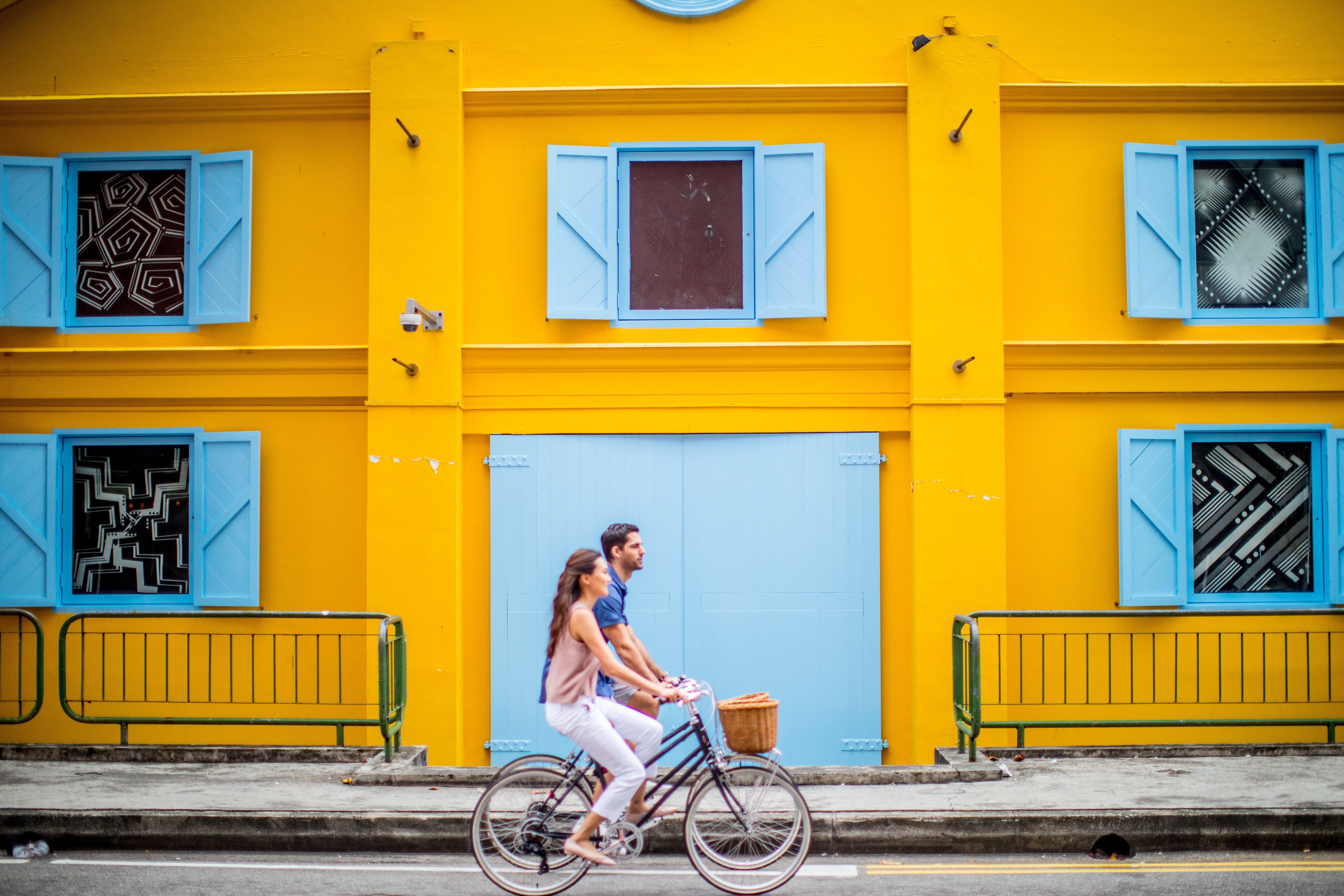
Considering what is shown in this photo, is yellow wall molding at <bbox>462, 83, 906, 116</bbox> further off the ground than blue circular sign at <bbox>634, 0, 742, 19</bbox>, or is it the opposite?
blue circular sign at <bbox>634, 0, 742, 19</bbox>

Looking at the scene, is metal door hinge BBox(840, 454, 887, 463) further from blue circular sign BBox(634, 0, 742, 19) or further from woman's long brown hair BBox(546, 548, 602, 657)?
woman's long brown hair BBox(546, 548, 602, 657)

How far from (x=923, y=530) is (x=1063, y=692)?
6.34ft

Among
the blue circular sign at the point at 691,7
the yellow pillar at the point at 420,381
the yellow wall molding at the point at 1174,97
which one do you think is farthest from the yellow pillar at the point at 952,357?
the yellow pillar at the point at 420,381

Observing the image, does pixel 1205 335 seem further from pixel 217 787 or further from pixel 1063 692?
pixel 217 787

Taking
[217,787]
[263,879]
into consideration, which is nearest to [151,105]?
[217,787]

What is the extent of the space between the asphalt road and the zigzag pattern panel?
3959 mm

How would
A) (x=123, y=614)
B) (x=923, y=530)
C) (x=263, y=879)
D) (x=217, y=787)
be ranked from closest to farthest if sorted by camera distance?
1. (x=263, y=879)
2. (x=217, y=787)
3. (x=123, y=614)
4. (x=923, y=530)

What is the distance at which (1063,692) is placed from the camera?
980 centimetres

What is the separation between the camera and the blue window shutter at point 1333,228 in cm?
992

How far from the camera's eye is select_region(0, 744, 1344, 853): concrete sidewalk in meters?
6.85

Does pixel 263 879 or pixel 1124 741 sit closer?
pixel 263 879

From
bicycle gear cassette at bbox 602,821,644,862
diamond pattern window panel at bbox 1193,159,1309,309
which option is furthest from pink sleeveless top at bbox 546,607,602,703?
diamond pattern window panel at bbox 1193,159,1309,309

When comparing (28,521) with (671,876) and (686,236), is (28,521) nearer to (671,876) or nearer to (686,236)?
(686,236)

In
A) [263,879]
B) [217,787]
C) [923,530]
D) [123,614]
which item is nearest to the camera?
[263,879]
